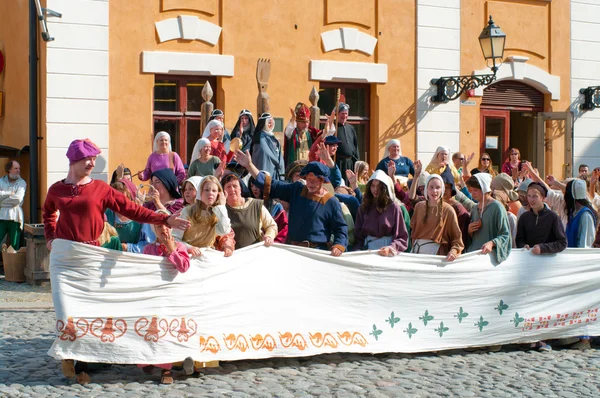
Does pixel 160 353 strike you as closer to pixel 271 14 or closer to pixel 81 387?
pixel 81 387

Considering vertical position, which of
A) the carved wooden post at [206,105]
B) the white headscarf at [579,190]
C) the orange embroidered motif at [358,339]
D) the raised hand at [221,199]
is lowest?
the orange embroidered motif at [358,339]

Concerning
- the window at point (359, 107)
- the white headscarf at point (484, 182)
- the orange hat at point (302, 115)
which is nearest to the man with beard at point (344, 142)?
the orange hat at point (302, 115)

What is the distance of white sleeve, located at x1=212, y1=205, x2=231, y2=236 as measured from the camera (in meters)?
8.27

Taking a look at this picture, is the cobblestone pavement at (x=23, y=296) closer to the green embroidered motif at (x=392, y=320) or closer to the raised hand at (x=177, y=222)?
the raised hand at (x=177, y=222)

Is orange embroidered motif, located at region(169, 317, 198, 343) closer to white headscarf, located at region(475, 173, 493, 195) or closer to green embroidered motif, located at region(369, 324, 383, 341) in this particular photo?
green embroidered motif, located at region(369, 324, 383, 341)

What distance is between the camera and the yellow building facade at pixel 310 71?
48.4 ft

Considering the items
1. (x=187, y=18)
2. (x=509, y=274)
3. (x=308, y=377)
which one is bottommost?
(x=308, y=377)

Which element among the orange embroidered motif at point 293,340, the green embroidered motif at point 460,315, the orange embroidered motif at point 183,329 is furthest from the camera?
the green embroidered motif at point 460,315

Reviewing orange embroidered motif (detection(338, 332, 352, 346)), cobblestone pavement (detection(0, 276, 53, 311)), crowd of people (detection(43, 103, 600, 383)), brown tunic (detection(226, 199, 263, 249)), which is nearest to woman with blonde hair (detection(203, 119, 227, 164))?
crowd of people (detection(43, 103, 600, 383))

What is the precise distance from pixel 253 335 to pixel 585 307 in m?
3.50

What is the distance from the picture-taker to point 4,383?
753cm

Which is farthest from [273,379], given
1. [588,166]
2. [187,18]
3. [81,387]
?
[588,166]

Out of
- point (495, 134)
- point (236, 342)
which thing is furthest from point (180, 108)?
point (236, 342)

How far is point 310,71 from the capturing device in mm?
16297
